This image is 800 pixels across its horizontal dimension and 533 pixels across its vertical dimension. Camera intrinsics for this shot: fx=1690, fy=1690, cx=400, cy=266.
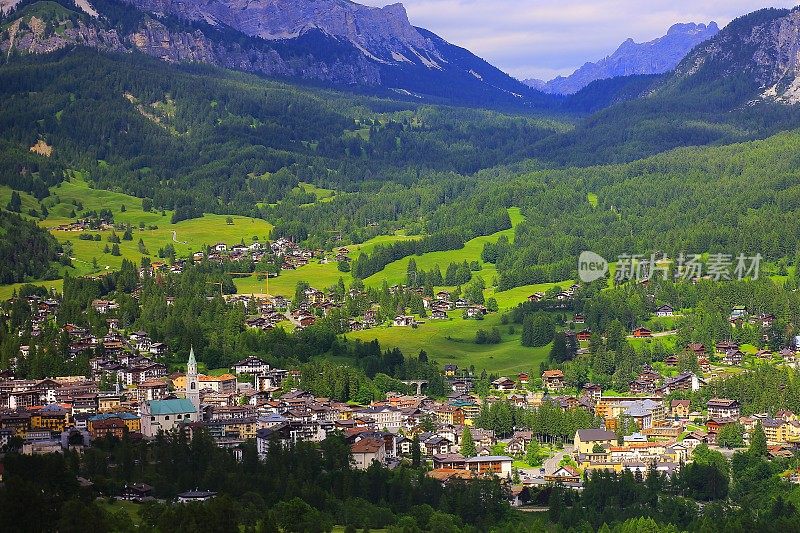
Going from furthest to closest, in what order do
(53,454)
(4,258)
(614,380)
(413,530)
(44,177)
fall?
(44,177) < (4,258) < (614,380) < (53,454) < (413,530)

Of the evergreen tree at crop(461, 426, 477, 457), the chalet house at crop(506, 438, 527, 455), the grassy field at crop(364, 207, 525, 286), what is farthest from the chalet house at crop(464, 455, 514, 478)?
the grassy field at crop(364, 207, 525, 286)

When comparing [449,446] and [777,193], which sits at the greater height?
[777,193]

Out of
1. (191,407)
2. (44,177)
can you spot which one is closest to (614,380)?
(191,407)

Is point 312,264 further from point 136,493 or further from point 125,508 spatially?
point 125,508

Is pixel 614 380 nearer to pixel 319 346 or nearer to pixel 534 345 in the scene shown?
pixel 534 345

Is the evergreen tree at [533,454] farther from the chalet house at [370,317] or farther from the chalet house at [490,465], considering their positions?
the chalet house at [370,317]

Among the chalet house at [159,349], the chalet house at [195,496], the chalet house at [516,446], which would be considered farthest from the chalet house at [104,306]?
the chalet house at [195,496]

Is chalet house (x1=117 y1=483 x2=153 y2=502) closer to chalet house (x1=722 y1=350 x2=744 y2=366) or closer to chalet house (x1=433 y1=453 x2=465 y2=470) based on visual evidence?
chalet house (x1=433 y1=453 x2=465 y2=470)

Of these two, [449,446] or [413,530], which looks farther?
[449,446]
